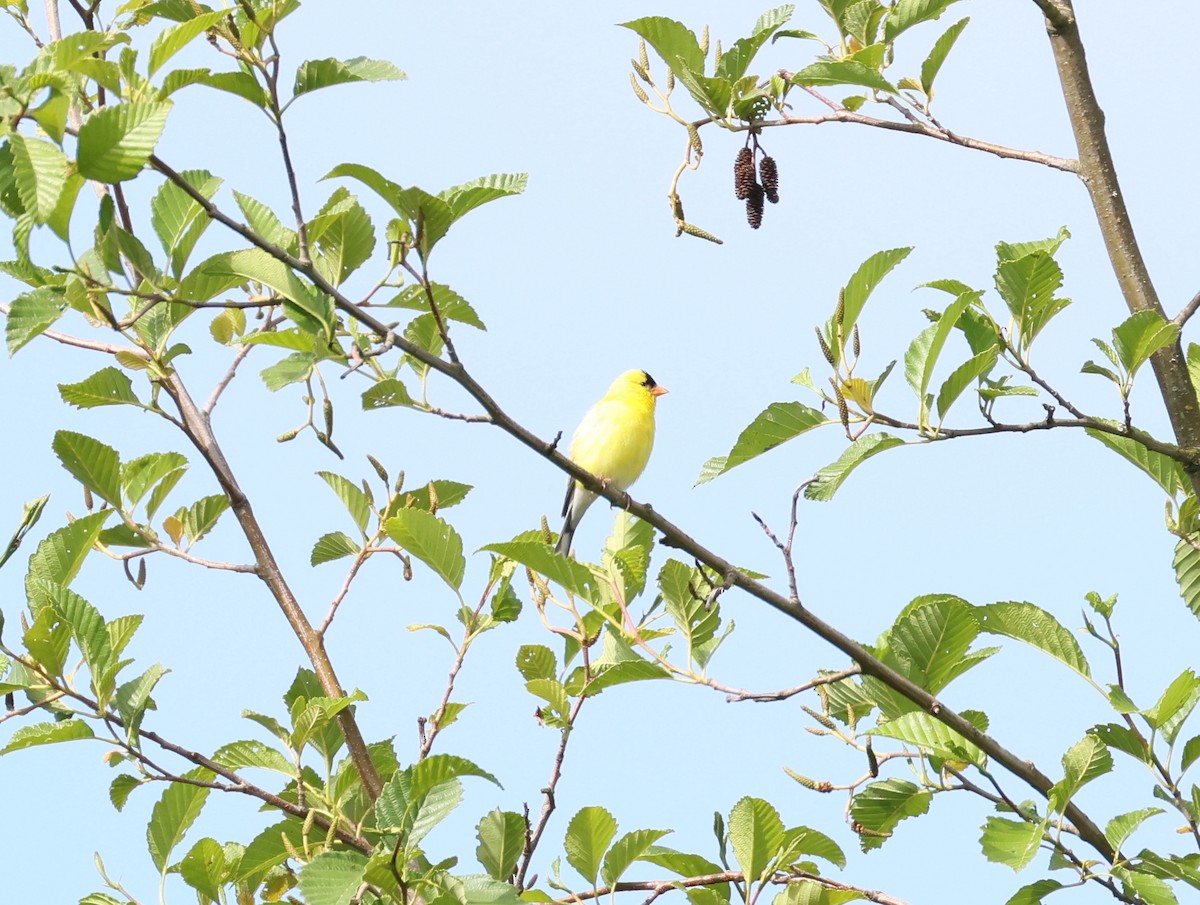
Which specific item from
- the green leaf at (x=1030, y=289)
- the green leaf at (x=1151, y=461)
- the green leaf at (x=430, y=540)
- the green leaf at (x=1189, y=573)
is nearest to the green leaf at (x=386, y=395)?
the green leaf at (x=430, y=540)

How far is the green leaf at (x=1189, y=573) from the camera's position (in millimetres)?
3143

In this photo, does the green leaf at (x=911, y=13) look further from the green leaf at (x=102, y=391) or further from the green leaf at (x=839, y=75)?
the green leaf at (x=102, y=391)

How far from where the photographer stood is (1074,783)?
278cm

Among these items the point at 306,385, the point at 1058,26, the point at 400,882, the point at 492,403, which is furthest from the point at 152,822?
the point at 1058,26

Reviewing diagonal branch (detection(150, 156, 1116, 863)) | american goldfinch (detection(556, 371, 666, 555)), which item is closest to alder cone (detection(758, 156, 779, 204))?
diagonal branch (detection(150, 156, 1116, 863))

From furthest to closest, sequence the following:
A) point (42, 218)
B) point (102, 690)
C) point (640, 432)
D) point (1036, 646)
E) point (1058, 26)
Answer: point (640, 432) → point (1058, 26) → point (1036, 646) → point (102, 690) → point (42, 218)

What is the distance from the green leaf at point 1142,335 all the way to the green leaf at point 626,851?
1.42 metres

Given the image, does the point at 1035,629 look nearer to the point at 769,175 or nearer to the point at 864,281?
the point at 864,281

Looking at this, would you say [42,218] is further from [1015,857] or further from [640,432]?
[640,432]

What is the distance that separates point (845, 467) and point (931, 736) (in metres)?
0.57

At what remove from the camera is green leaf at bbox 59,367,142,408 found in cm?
311

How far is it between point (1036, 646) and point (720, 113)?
1374 mm

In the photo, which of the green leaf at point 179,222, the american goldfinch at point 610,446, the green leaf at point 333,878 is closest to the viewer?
the green leaf at point 333,878

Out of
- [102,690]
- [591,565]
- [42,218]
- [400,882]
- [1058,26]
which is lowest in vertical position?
[400,882]
